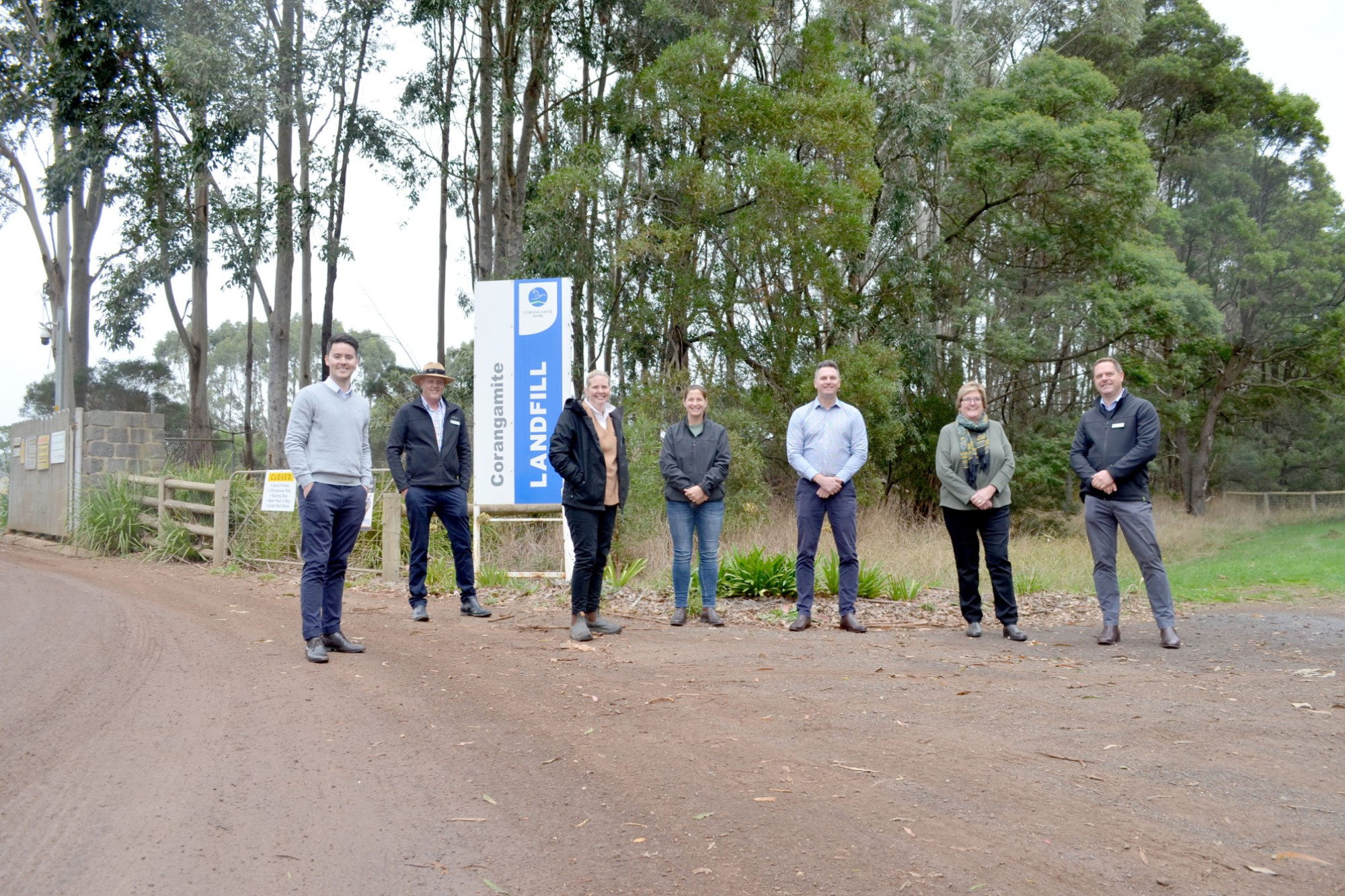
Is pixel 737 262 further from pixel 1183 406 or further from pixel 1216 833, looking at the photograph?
pixel 1216 833

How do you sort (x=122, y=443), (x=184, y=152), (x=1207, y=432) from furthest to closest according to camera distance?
(x=1207, y=432), (x=184, y=152), (x=122, y=443)

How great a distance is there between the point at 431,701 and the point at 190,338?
2446 centimetres

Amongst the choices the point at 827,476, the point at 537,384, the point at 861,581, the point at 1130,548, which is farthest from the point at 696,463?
the point at 537,384

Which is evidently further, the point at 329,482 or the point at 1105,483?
the point at 1105,483

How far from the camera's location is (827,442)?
7.46 m

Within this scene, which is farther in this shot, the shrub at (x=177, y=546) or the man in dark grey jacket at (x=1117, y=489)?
the shrub at (x=177, y=546)

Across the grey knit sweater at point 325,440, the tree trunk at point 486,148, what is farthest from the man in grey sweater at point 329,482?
the tree trunk at point 486,148

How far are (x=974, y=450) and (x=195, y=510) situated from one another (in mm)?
10430

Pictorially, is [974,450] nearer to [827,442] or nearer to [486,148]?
[827,442]

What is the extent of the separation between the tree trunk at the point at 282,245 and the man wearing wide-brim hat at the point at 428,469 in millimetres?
15069

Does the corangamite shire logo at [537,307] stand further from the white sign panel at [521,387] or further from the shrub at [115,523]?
the shrub at [115,523]

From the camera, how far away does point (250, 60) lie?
2050cm

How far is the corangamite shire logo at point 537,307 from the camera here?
1037cm

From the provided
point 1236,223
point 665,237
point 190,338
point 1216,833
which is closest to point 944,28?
point 665,237
